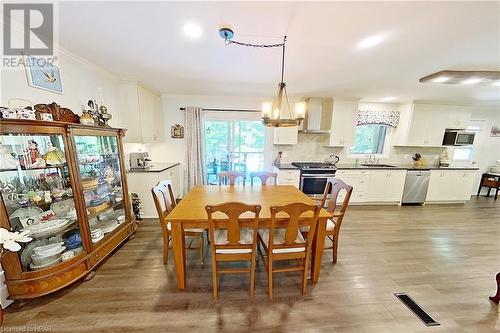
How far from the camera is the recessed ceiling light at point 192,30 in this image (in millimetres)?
1625

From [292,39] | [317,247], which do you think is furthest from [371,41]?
[317,247]

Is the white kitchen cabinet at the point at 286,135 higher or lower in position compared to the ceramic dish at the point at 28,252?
higher

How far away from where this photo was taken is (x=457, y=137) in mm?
4637

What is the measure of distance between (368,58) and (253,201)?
2.12 metres

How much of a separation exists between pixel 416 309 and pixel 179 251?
2.25 metres

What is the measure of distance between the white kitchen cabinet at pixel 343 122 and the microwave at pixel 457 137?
241 centimetres

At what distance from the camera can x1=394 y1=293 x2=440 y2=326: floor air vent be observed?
5.37ft

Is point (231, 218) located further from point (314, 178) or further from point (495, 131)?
point (495, 131)

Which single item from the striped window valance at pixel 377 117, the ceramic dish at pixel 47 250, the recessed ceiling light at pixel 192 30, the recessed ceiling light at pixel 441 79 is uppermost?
the recessed ceiling light at pixel 192 30

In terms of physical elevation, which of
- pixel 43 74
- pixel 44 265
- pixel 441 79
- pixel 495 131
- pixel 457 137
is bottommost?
pixel 44 265

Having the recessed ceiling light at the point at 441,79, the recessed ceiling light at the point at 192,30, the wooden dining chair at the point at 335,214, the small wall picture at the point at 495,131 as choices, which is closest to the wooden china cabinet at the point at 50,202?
the recessed ceiling light at the point at 192,30

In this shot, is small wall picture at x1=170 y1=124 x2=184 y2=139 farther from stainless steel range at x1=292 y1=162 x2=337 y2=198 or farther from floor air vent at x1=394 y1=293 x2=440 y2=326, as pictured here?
floor air vent at x1=394 y1=293 x2=440 y2=326

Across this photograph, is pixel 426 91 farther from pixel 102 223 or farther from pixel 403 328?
pixel 102 223

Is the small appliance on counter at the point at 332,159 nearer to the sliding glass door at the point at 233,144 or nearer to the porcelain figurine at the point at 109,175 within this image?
the sliding glass door at the point at 233,144
